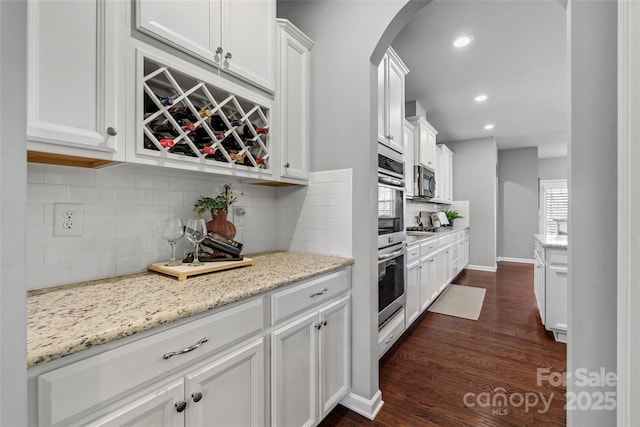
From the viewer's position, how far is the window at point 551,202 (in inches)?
293

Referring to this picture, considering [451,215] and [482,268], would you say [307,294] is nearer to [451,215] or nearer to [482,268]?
[451,215]

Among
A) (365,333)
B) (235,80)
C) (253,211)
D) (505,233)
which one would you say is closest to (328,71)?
(235,80)

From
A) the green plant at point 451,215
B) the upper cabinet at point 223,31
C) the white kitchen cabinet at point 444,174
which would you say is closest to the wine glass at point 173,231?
the upper cabinet at point 223,31

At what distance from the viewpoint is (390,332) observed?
7.42 ft

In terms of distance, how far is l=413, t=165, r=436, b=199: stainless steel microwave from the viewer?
12.7ft

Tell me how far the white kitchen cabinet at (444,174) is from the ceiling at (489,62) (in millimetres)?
519

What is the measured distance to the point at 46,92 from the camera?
92 centimetres

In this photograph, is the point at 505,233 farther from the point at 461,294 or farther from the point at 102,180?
the point at 102,180

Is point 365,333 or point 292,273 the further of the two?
point 365,333

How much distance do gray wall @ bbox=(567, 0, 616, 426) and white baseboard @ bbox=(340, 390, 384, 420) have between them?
123cm

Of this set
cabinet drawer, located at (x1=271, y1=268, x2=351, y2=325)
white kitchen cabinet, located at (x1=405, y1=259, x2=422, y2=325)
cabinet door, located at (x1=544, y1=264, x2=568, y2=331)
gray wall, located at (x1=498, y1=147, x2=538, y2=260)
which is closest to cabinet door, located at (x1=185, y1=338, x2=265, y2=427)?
cabinet drawer, located at (x1=271, y1=268, x2=351, y2=325)

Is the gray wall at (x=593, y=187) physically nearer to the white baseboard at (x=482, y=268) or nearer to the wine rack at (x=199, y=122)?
the wine rack at (x=199, y=122)
